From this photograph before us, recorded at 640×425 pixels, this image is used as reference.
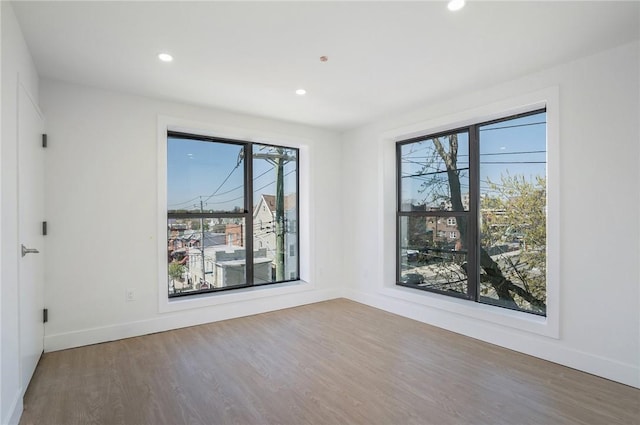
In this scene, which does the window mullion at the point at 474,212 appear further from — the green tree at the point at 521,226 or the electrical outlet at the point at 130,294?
the electrical outlet at the point at 130,294

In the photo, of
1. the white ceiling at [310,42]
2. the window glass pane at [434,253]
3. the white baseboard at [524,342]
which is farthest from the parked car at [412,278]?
the white ceiling at [310,42]

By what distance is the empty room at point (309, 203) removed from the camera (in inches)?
84.8

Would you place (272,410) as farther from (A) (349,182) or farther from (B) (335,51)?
(A) (349,182)

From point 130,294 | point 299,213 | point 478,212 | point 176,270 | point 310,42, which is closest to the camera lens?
point 310,42

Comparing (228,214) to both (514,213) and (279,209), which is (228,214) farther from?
(514,213)

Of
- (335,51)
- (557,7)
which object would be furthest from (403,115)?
(557,7)

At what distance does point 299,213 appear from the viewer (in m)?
5.02

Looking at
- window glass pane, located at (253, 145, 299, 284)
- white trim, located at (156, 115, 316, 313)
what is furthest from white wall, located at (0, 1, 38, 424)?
window glass pane, located at (253, 145, 299, 284)

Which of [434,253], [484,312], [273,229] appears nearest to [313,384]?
[484,312]

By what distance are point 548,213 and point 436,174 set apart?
1.40m

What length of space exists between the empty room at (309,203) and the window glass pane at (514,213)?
2 centimetres

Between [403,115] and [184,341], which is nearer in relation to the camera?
[184,341]

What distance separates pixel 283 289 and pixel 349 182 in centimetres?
185

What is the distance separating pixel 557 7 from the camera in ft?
6.75
